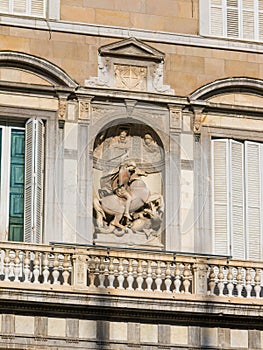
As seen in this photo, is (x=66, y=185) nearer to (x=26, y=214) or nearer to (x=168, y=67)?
(x=26, y=214)

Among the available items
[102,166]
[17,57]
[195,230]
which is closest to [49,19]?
[17,57]

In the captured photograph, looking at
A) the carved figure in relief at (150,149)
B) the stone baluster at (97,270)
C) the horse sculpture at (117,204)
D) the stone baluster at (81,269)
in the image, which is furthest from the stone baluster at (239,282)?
the carved figure in relief at (150,149)

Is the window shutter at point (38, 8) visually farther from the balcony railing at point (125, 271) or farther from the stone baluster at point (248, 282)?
the stone baluster at point (248, 282)

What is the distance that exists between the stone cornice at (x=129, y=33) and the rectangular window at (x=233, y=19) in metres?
0.19

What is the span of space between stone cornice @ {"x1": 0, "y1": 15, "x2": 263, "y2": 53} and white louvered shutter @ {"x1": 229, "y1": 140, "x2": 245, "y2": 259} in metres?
1.98

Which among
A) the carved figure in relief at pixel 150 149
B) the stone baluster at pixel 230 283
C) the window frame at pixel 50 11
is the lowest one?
the stone baluster at pixel 230 283

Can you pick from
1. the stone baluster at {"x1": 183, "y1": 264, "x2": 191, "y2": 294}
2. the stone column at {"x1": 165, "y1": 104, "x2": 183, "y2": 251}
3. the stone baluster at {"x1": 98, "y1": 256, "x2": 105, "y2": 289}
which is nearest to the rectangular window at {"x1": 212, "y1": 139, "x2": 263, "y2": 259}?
the stone column at {"x1": 165, "y1": 104, "x2": 183, "y2": 251}

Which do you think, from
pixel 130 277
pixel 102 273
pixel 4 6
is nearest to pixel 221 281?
pixel 130 277

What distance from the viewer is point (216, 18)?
102 ft

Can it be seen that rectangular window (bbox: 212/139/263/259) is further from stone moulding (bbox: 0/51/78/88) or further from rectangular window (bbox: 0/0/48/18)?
rectangular window (bbox: 0/0/48/18)

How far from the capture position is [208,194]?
97.9ft

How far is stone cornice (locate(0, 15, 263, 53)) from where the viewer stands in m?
29.7

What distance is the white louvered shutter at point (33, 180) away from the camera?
2862cm

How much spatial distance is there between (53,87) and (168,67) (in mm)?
2422
